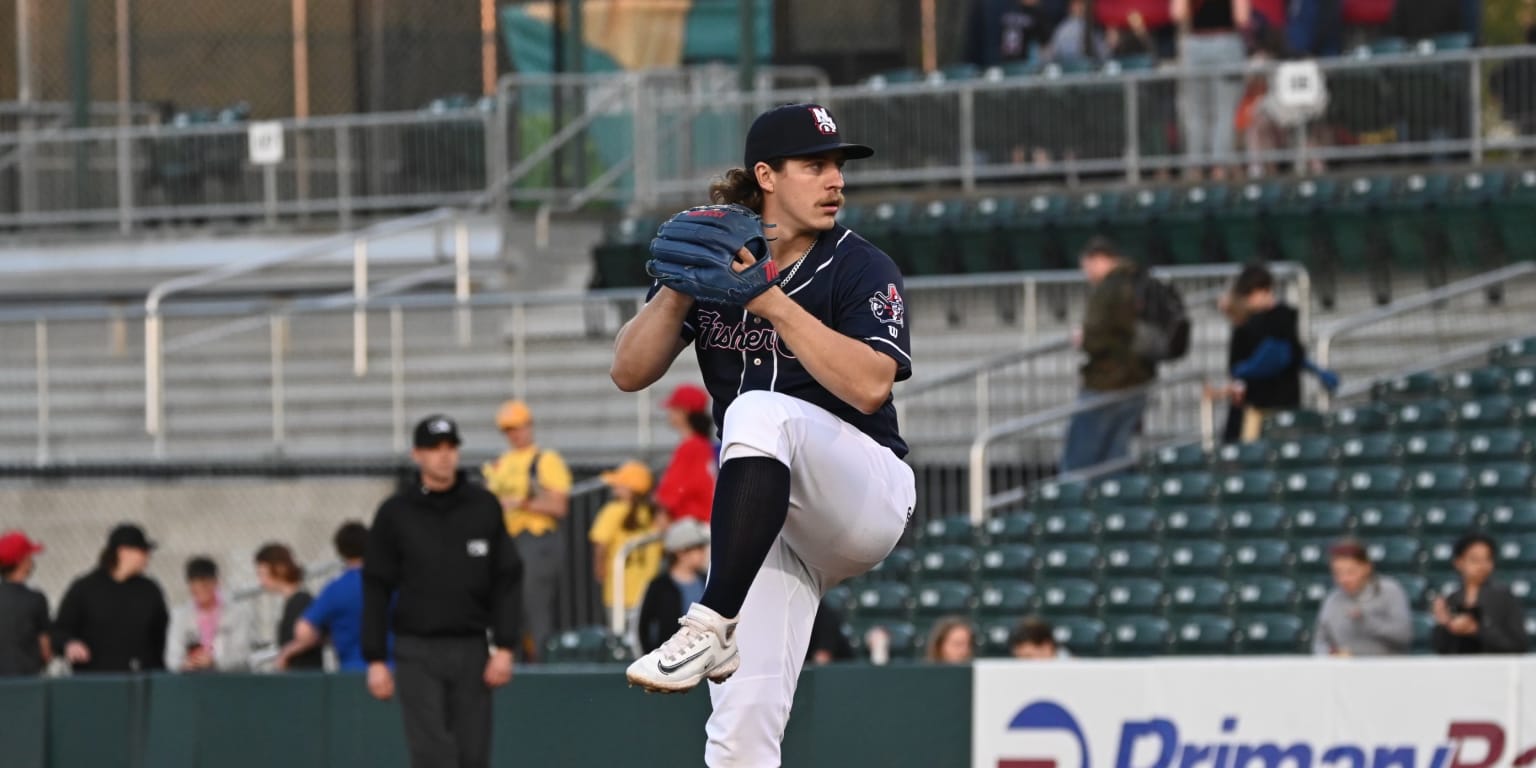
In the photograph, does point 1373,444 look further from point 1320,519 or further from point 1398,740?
point 1398,740

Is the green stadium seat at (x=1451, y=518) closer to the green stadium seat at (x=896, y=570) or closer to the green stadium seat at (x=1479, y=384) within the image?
the green stadium seat at (x=1479, y=384)

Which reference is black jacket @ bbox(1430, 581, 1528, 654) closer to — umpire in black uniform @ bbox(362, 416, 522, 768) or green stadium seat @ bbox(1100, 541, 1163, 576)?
green stadium seat @ bbox(1100, 541, 1163, 576)

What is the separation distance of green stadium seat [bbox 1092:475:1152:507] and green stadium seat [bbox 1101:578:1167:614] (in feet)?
3.15

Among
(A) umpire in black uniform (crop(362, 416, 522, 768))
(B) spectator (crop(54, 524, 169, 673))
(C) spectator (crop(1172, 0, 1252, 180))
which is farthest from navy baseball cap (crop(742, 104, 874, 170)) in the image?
(C) spectator (crop(1172, 0, 1252, 180))

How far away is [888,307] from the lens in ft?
23.5

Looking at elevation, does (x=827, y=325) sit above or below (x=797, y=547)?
above

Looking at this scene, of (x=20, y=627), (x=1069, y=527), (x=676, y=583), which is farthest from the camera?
(x=1069, y=527)

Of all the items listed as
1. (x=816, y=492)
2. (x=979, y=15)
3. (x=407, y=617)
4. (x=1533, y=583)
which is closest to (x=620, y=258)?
(x=979, y=15)

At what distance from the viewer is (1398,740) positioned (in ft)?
35.9

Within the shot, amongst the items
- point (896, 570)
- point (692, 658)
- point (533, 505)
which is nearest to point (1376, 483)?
point (896, 570)

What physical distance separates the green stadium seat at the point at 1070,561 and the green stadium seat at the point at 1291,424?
1436 mm

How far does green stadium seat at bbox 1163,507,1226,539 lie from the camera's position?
15.5m

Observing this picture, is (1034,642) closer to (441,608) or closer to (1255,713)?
(1255,713)

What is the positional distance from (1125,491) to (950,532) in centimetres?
99
